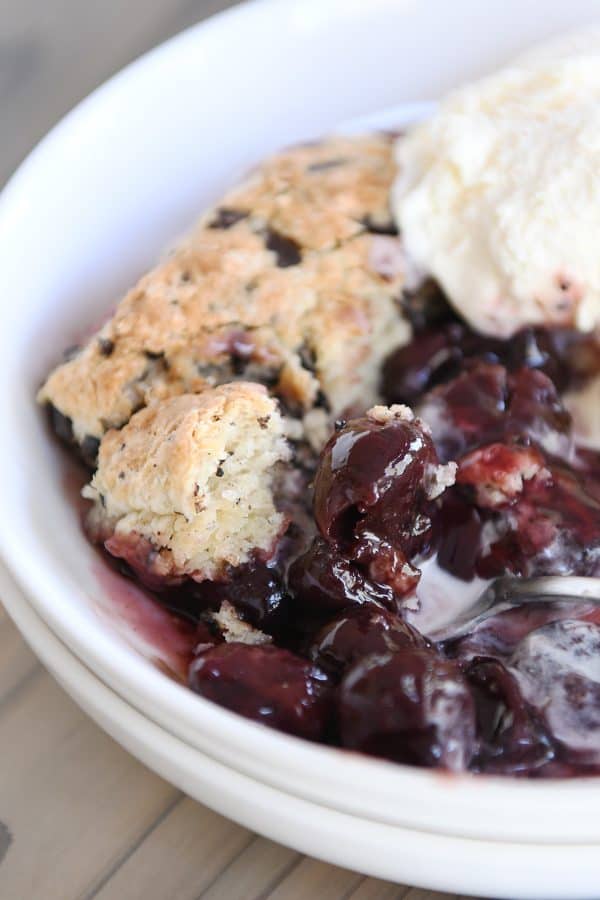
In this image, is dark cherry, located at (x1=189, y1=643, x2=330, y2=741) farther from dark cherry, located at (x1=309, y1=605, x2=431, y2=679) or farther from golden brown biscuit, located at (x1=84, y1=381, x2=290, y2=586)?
golden brown biscuit, located at (x1=84, y1=381, x2=290, y2=586)

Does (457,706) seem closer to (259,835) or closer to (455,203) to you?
(259,835)

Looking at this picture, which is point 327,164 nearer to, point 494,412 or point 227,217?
point 227,217

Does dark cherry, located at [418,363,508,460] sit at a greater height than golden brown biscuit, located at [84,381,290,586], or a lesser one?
lesser

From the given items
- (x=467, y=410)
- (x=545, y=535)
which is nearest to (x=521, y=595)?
(x=545, y=535)

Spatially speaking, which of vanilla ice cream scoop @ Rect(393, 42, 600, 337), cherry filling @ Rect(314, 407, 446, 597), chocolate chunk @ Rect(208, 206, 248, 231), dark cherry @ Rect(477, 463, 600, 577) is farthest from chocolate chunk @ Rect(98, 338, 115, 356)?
dark cherry @ Rect(477, 463, 600, 577)

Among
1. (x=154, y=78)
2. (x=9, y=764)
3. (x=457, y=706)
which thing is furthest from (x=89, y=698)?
(x=154, y=78)

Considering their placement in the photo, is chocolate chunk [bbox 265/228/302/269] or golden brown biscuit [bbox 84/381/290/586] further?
chocolate chunk [bbox 265/228/302/269]

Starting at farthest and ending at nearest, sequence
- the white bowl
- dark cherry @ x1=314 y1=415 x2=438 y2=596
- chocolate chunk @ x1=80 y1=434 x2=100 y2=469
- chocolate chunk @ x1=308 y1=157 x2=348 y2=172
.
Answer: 1. chocolate chunk @ x1=308 y1=157 x2=348 y2=172
2. chocolate chunk @ x1=80 y1=434 x2=100 y2=469
3. dark cherry @ x1=314 y1=415 x2=438 y2=596
4. the white bowl

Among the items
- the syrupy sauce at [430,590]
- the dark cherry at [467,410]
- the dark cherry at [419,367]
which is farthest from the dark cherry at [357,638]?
the dark cherry at [419,367]
